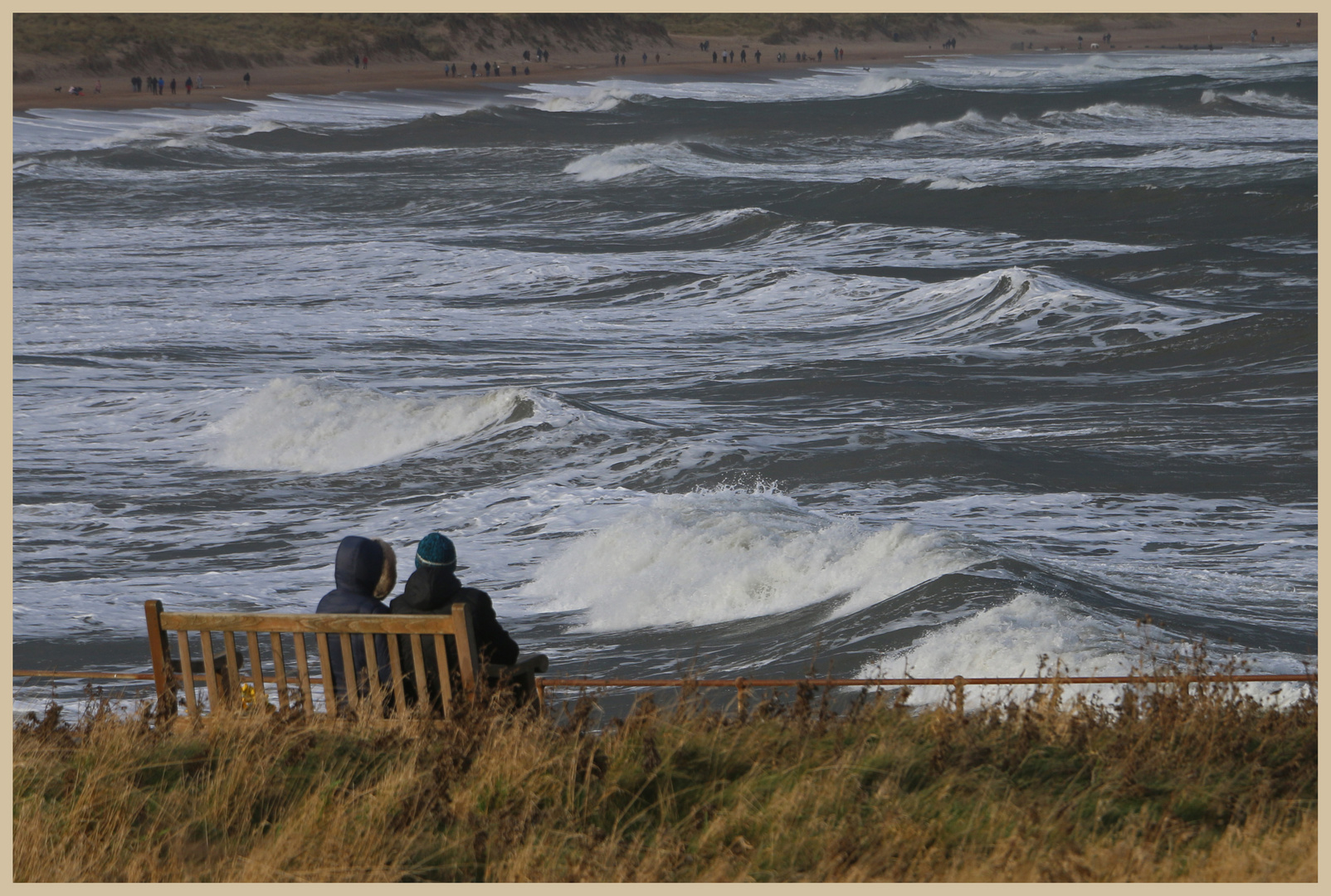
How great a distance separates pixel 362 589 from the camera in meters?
5.21

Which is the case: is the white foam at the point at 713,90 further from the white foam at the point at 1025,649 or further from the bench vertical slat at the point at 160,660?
the bench vertical slat at the point at 160,660

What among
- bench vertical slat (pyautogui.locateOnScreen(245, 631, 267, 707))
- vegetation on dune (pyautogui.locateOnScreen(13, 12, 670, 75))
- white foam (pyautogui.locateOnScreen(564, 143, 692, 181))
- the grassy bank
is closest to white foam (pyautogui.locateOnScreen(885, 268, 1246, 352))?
the grassy bank

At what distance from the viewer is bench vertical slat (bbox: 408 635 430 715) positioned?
504 centimetres

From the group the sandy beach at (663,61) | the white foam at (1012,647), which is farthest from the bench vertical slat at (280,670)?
the sandy beach at (663,61)

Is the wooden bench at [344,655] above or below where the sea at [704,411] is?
above

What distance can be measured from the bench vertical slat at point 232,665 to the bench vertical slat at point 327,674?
1.22 feet

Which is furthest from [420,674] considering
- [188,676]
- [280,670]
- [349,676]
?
[188,676]

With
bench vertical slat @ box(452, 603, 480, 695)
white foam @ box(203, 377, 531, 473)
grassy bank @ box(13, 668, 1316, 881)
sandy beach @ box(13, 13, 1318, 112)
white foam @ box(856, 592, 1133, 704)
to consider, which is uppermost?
sandy beach @ box(13, 13, 1318, 112)

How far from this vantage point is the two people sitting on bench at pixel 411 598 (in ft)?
16.6

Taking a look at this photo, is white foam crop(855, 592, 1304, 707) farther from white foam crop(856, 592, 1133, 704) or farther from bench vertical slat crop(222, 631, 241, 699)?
bench vertical slat crop(222, 631, 241, 699)

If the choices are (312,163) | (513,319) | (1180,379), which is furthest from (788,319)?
(312,163)

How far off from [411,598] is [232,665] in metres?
0.81

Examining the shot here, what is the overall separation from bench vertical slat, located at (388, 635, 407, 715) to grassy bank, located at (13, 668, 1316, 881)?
11cm

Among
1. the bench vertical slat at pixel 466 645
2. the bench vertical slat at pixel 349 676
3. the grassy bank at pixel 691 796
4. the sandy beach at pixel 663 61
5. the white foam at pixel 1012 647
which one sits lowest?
the white foam at pixel 1012 647
